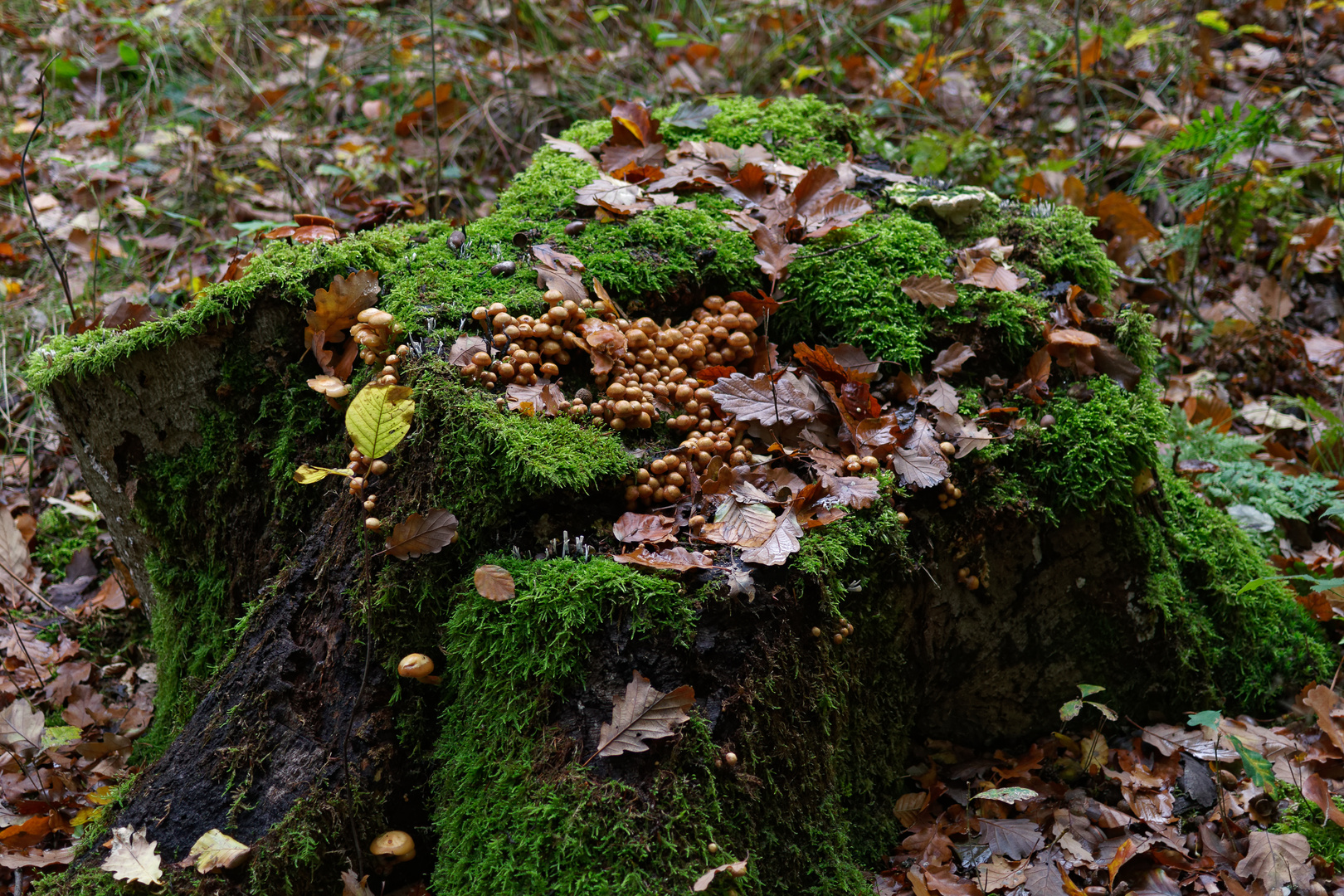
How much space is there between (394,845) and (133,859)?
63cm

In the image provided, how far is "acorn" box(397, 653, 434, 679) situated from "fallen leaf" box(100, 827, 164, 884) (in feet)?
2.39

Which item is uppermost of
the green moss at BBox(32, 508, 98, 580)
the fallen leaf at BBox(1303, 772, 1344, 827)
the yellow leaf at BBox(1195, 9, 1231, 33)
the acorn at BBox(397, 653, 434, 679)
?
the yellow leaf at BBox(1195, 9, 1231, 33)

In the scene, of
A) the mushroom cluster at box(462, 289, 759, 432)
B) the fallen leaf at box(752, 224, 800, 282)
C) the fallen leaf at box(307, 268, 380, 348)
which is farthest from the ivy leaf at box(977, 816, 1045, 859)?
the fallen leaf at box(307, 268, 380, 348)

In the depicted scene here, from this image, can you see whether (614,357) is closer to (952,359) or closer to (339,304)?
(339,304)

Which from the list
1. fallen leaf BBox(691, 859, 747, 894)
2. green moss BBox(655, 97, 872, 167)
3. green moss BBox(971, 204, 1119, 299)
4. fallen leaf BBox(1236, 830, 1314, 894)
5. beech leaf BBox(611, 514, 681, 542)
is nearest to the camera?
fallen leaf BBox(691, 859, 747, 894)

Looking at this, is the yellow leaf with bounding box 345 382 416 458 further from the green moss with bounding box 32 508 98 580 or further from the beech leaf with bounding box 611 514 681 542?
the green moss with bounding box 32 508 98 580

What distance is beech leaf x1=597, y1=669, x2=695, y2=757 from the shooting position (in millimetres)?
2037

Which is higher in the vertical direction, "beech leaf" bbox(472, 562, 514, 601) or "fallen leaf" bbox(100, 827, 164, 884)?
"beech leaf" bbox(472, 562, 514, 601)

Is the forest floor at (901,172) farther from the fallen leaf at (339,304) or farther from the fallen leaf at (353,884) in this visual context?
the fallen leaf at (353,884)

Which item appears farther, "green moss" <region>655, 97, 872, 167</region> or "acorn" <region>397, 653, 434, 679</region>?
"green moss" <region>655, 97, 872, 167</region>

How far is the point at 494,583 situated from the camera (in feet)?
7.26

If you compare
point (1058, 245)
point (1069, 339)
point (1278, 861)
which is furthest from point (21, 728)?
point (1058, 245)

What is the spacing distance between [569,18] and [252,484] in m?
5.55

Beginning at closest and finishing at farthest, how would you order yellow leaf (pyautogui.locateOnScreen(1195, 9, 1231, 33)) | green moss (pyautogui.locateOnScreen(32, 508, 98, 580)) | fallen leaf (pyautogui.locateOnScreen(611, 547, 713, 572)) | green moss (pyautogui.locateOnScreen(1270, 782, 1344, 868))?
fallen leaf (pyautogui.locateOnScreen(611, 547, 713, 572)), green moss (pyautogui.locateOnScreen(1270, 782, 1344, 868)), green moss (pyautogui.locateOnScreen(32, 508, 98, 580)), yellow leaf (pyautogui.locateOnScreen(1195, 9, 1231, 33))
